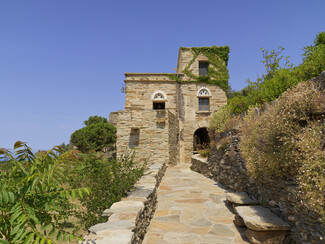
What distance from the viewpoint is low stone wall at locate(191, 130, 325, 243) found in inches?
104

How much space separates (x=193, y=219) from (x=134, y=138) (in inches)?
335

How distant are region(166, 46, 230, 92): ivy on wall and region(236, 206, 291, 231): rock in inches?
568

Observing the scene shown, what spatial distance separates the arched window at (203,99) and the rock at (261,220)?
45.7 feet

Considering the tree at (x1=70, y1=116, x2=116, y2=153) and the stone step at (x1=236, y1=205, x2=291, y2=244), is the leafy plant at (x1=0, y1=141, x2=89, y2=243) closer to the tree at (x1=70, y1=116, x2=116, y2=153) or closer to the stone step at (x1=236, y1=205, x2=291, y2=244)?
the stone step at (x1=236, y1=205, x2=291, y2=244)

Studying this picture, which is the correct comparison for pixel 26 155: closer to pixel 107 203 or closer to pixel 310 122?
pixel 107 203

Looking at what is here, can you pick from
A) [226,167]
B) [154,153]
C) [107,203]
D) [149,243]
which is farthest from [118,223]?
[154,153]

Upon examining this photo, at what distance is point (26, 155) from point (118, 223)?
4.58ft

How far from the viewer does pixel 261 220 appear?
3258mm

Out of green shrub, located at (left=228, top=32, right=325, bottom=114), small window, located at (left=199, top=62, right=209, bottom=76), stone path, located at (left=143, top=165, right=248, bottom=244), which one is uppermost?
small window, located at (left=199, top=62, right=209, bottom=76)

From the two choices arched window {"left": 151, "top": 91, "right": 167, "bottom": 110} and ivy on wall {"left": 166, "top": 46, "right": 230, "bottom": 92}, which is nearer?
arched window {"left": 151, "top": 91, "right": 167, "bottom": 110}

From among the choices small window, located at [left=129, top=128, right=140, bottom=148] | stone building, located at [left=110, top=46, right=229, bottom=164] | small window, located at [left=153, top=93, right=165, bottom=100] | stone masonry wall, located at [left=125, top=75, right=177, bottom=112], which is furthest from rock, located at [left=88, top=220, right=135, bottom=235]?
small window, located at [left=153, top=93, right=165, bottom=100]

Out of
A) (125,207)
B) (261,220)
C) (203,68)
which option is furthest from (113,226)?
(203,68)

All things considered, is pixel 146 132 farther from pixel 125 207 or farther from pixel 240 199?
pixel 125 207

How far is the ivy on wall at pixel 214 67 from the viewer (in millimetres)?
17562
